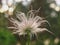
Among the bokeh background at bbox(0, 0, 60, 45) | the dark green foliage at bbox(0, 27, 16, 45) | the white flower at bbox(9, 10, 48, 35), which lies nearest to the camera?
the white flower at bbox(9, 10, 48, 35)

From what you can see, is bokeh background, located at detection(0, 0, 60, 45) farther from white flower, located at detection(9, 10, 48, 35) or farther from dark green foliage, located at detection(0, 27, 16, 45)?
white flower, located at detection(9, 10, 48, 35)

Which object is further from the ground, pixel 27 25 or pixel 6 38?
pixel 27 25

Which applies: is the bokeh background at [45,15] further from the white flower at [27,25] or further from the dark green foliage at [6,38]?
the white flower at [27,25]

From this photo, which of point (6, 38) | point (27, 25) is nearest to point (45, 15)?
point (6, 38)

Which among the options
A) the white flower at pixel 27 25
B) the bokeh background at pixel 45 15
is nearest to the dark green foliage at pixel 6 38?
the bokeh background at pixel 45 15

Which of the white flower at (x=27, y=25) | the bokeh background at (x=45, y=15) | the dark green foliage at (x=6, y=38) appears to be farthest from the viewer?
the bokeh background at (x=45, y=15)

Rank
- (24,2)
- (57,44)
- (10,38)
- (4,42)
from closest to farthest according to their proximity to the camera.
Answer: (4,42) → (10,38) → (57,44) → (24,2)

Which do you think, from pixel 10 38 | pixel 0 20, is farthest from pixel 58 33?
pixel 10 38

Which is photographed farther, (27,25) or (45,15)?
(45,15)

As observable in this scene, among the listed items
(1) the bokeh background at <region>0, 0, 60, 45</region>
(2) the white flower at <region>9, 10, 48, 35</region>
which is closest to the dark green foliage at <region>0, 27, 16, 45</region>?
(1) the bokeh background at <region>0, 0, 60, 45</region>

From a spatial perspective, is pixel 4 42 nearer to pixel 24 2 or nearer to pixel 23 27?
pixel 24 2

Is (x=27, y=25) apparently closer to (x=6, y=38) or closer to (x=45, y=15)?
(x=6, y=38)
